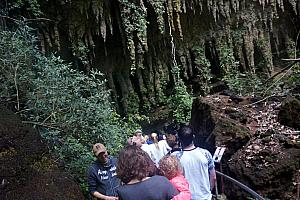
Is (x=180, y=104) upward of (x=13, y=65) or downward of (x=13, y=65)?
downward

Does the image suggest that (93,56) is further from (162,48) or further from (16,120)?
(16,120)

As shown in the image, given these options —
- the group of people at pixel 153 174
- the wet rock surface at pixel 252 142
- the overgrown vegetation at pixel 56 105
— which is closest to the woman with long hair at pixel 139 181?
the group of people at pixel 153 174

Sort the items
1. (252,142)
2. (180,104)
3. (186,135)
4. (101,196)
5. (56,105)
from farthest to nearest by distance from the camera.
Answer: (180,104) < (252,142) < (56,105) < (101,196) < (186,135)

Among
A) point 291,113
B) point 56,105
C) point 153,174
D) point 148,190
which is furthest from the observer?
point 291,113

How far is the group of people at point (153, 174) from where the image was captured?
2398mm

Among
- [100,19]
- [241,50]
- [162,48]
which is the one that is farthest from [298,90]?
[100,19]

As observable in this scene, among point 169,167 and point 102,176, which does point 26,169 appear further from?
point 169,167

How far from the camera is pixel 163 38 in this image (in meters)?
10.4

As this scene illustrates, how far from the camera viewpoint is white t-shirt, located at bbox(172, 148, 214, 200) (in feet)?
11.6

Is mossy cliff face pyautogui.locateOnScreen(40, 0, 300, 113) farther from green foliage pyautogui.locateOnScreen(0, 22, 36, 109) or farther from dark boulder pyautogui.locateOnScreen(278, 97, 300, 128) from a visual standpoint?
dark boulder pyautogui.locateOnScreen(278, 97, 300, 128)

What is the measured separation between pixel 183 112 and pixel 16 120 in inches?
274

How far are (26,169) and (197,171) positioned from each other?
5.49 feet

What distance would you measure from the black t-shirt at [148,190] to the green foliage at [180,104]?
805 cm

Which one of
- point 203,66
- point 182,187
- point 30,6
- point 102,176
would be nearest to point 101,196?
point 102,176
